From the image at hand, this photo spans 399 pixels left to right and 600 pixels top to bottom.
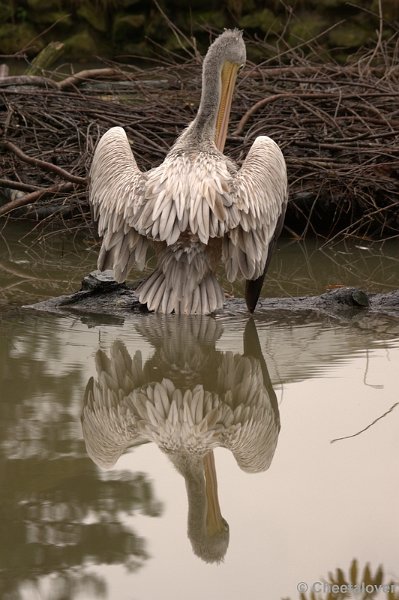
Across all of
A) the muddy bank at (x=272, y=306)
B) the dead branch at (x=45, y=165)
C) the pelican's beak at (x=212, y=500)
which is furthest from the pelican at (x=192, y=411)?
the dead branch at (x=45, y=165)

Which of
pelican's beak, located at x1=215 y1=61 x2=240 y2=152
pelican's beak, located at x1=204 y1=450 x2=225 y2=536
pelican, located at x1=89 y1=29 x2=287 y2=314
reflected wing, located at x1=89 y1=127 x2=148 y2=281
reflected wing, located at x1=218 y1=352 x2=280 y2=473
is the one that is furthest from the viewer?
pelican's beak, located at x1=215 y1=61 x2=240 y2=152

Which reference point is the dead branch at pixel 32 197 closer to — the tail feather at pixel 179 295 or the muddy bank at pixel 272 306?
the muddy bank at pixel 272 306

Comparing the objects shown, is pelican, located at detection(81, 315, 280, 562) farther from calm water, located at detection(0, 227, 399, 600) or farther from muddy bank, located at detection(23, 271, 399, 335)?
muddy bank, located at detection(23, 271, 399, 335)

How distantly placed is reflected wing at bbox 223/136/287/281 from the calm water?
12.0 inches

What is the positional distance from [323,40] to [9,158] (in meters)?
9.50

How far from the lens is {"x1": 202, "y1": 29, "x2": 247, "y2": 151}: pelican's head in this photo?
21.2ft

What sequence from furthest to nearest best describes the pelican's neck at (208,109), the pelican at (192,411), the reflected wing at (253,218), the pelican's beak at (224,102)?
the pelican's beak at (224,102)
the pelican's neck at (208,109)
the reflected wing at (253,218)
the pelican at (192,411)

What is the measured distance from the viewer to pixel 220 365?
523cm

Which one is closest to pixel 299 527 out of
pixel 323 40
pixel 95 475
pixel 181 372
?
pixel 95 475

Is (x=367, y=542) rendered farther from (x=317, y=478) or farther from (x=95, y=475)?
(x=95, y=475)

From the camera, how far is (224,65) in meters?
6.64

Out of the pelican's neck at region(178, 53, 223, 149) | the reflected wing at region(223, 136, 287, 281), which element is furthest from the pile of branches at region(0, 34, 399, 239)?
the reflected wing at region(223, 136, 287, 281)

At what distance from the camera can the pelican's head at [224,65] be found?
646 cm

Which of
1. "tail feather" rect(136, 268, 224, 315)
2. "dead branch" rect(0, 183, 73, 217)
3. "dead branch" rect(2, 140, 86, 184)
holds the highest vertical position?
"dead branch" rect(2, 140, 86, 184)
